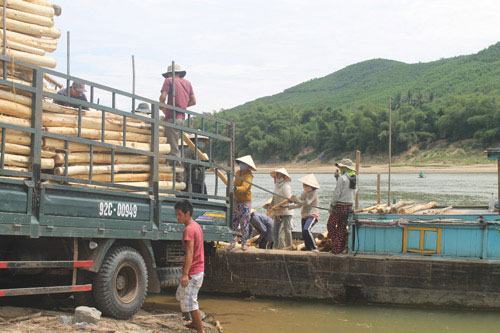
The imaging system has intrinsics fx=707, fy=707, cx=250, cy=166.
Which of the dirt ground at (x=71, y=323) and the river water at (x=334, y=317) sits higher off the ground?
the dirt ground at (x=71, y=323)

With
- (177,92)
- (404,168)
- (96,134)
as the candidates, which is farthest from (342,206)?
(404,168)

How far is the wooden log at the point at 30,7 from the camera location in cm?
Result: 674

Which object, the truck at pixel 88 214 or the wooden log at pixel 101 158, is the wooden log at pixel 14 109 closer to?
the truck at pixel 88 214

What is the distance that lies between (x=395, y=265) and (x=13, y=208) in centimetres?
544

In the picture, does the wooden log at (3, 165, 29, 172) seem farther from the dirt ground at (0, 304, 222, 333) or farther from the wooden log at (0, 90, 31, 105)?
the dirt ground at (0, 304, 222, 333)

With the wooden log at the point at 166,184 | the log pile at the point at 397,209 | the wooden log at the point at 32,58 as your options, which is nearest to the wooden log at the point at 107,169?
the wooden log at the point at 166,184

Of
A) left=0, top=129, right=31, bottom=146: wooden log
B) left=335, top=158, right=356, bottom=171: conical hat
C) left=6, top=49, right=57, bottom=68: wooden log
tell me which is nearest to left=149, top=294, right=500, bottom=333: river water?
left=335, top=158, right=356, bottom=171: conical hat

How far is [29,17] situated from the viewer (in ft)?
22.6

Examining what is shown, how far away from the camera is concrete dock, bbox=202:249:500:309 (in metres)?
9.18

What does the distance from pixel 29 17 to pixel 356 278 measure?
546cm

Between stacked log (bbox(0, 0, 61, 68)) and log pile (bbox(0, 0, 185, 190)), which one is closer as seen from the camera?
log pile (bbox(0, 0, 185, 190))

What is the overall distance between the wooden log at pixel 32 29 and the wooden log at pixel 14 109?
2.80 ft

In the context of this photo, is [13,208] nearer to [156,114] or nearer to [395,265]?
[156,114]

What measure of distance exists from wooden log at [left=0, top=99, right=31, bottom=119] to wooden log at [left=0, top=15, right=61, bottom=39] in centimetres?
85
